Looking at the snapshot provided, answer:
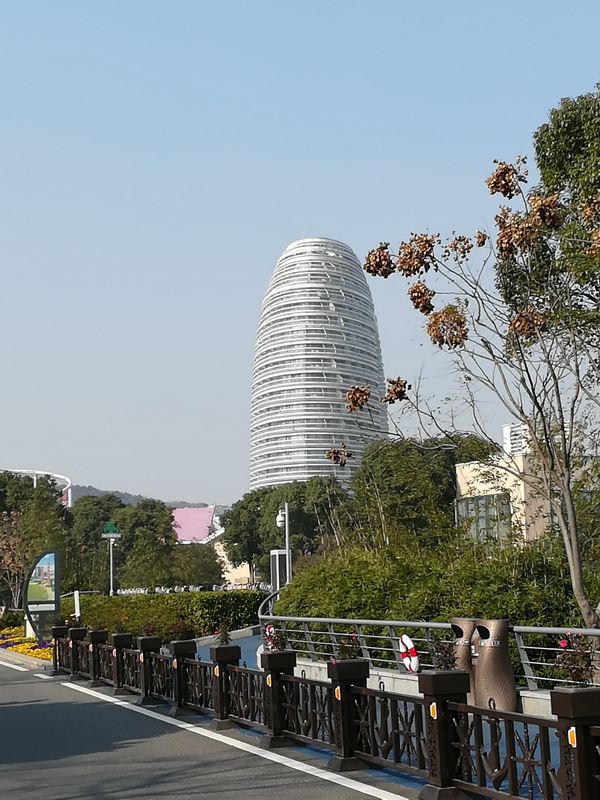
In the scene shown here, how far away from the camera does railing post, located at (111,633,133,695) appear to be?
17.7m

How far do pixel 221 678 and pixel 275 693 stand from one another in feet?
5.39

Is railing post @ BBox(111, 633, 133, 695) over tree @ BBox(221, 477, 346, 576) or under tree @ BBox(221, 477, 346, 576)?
under

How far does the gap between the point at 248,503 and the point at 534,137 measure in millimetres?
80287

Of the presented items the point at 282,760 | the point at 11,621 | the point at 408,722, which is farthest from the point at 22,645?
the point at 408,722

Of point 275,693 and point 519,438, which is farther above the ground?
point 519,438

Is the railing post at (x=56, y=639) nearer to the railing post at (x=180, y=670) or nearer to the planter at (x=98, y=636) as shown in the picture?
the planter at (x=98, y=636)

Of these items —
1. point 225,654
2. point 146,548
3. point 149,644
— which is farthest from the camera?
point 146,548

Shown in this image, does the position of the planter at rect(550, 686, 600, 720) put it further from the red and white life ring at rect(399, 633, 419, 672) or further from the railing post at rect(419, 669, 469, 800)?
the red and white life ring at rect(399, 633, 419, 672)

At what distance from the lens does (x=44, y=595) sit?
96.2 feet

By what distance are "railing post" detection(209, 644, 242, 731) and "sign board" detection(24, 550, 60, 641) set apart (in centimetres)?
1709

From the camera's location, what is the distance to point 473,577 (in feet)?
53.9

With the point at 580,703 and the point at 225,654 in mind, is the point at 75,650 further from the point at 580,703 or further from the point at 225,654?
the point at 580,703

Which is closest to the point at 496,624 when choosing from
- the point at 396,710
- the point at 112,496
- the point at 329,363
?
the point at 396,710

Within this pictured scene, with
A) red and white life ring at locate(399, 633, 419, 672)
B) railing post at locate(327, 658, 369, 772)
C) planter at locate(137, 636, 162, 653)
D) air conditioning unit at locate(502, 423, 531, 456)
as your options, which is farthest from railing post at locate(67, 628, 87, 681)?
railing post at locate(327, 658, 369, 772)
